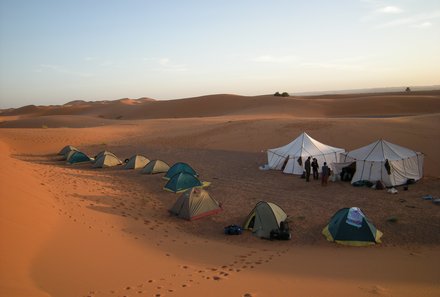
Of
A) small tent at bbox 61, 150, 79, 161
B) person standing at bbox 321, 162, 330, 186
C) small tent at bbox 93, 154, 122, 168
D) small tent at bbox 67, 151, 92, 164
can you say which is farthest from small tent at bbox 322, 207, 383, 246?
small tent at bbox 61, 150, 79, 161

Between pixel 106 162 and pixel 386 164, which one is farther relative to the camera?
pixel 106 162

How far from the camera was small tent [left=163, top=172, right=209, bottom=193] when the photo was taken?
17641 mm

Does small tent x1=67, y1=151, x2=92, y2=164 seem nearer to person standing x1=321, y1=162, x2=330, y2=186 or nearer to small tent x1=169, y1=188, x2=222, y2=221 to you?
small tent x1=169, y1=188, x2=222, y2=221

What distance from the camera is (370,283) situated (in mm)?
8438

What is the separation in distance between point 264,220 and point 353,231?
278 cm

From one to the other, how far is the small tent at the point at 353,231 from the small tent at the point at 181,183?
771cm

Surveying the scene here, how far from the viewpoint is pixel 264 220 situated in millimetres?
12555

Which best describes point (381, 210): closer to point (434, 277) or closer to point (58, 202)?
point (434, 277)

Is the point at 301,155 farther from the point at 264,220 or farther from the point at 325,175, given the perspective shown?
the point at 264,220

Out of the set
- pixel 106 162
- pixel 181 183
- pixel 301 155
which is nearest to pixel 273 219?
pixel 181 183

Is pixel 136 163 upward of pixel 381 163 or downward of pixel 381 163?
upward

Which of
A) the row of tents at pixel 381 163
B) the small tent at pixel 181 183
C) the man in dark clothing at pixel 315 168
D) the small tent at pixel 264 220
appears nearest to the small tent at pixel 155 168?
the small tent at pixel 181 183

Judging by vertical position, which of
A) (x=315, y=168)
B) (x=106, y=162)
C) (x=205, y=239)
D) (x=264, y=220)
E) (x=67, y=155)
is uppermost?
(x=67, y=155)

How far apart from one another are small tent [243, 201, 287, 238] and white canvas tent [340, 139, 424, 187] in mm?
7097
